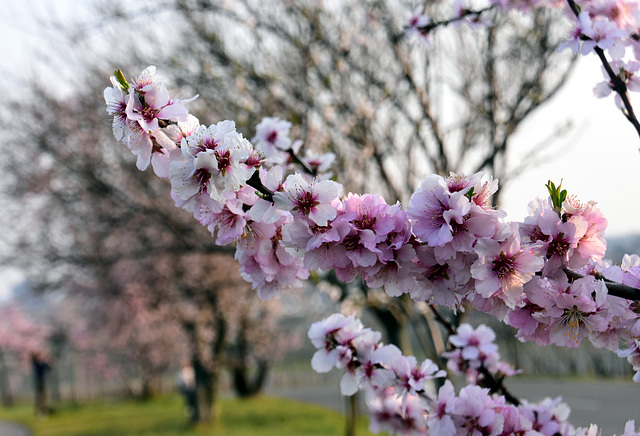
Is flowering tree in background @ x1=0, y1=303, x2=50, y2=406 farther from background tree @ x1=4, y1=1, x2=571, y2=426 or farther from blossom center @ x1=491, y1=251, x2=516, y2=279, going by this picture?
blossom center @ x1=491, y1=251, x2=516, y2=279

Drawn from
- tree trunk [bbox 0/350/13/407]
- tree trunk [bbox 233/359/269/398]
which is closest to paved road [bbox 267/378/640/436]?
tree trunk [bbox 233/359/269/398]

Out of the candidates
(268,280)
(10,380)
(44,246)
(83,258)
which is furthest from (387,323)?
(10,380)

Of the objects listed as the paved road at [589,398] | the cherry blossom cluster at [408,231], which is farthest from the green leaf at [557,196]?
the paved road at [589,398]

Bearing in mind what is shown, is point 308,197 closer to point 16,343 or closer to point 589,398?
point 589,398

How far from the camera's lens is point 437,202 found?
1.08 metres

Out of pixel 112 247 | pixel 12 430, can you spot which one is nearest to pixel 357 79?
pixel 112 247

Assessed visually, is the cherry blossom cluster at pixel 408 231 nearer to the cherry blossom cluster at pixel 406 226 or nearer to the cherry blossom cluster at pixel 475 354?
the cherry blossom cluster at pixel 406 226

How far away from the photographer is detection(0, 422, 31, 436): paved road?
38.1 ft

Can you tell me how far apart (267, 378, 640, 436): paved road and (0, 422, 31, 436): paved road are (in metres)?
6.94

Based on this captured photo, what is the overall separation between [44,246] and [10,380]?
11.8 meters

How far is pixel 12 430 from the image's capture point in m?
12.4

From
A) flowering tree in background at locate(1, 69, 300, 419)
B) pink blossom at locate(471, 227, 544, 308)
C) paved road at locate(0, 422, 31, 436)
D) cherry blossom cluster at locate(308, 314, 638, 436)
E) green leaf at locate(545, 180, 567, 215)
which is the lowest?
paved road at locate(0, 422, 31, 436)

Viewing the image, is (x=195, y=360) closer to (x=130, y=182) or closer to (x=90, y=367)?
(x=130, y=182)

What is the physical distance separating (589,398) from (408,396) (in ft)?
36.2
